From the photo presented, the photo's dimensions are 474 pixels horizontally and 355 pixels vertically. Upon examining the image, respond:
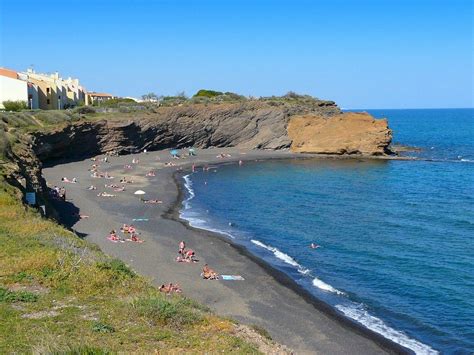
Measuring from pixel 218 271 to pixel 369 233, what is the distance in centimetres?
1178

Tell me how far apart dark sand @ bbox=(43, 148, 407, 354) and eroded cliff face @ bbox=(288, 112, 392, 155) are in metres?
37.2

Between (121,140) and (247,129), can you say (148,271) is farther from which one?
(247,129)

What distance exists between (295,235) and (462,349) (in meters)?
15.2

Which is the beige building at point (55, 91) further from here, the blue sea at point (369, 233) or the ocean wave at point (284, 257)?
the ocean wave at point (284, 257)

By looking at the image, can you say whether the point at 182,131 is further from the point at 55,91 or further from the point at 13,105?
the point at 13,105

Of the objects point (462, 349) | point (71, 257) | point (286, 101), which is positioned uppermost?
point (286, 101)

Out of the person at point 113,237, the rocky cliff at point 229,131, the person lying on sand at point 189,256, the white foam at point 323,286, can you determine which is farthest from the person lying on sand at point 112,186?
the white foam at point 323,286

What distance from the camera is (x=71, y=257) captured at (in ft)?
45.5

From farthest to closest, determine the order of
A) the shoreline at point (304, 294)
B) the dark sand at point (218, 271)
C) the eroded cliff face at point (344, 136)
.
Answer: the eroded cliff face at point (344, 136)
the dark sand at point (218, 271)
the shoreline at point (304, 294)

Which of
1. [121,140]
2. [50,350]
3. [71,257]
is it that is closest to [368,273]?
[71,257]

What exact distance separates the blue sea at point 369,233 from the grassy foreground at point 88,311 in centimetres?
964

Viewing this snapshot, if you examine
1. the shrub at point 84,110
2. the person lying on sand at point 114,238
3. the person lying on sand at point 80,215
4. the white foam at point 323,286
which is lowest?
the white foam at point 323,286

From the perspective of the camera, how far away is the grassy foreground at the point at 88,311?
9453mm

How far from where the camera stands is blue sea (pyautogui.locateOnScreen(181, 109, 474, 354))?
64.3ft
